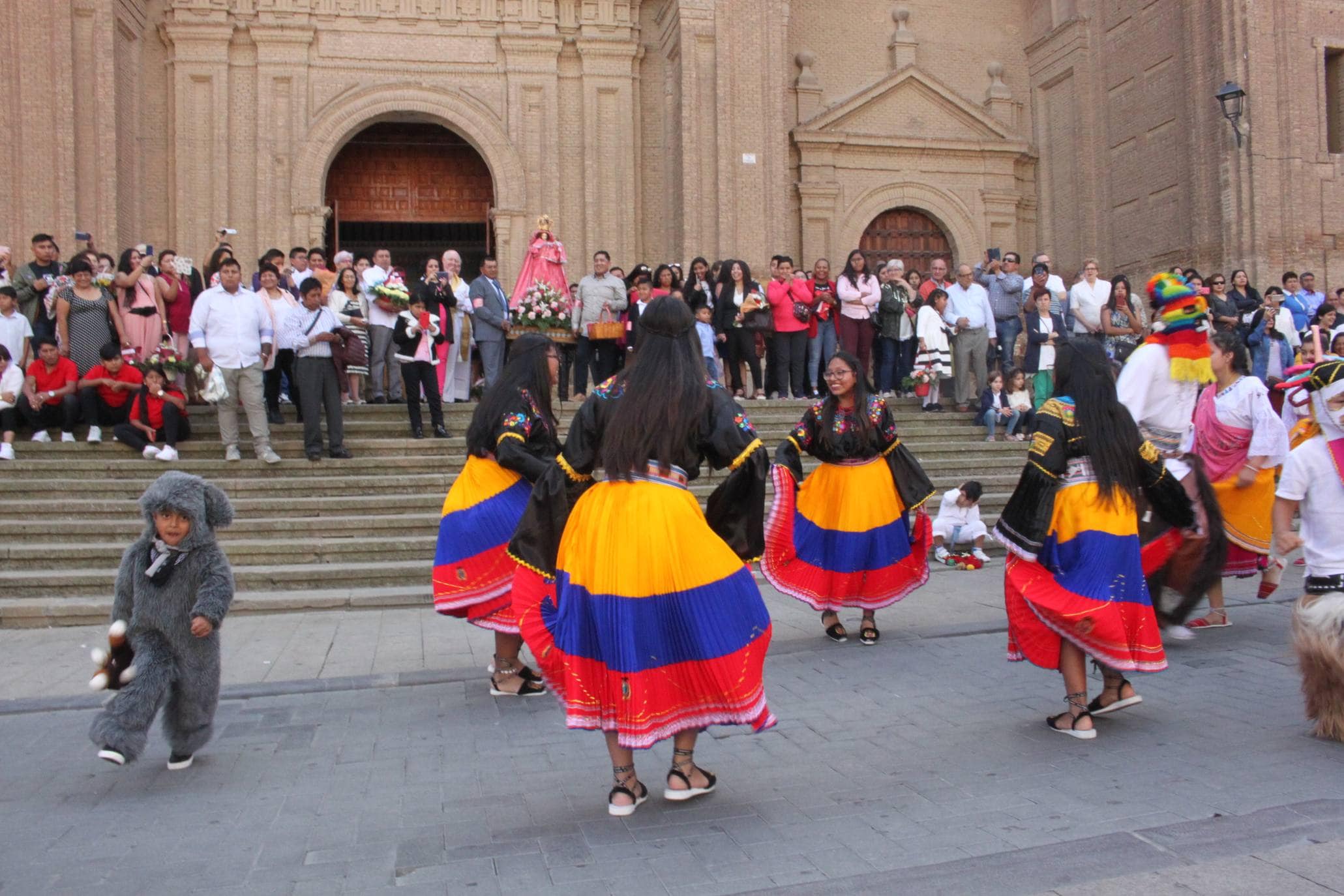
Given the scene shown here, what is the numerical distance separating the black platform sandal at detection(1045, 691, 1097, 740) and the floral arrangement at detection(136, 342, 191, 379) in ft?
29.7

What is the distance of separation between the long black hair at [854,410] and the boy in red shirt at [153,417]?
6.75 metres

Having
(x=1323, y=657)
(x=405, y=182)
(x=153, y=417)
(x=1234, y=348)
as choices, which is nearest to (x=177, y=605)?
(x=1323, y=657)

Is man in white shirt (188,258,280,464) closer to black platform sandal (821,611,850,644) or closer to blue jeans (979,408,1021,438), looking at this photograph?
black platform sandal (821,611,850,644)

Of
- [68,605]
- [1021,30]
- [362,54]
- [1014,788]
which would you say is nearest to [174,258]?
[68,605]

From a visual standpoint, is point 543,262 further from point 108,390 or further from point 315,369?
point 108,390

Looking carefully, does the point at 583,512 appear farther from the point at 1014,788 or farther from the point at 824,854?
the point at 1014,788

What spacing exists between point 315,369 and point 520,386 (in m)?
5.51

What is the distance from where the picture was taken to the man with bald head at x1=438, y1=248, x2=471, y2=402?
12953 millimetres

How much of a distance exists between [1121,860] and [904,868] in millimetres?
713

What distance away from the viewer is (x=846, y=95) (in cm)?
2131

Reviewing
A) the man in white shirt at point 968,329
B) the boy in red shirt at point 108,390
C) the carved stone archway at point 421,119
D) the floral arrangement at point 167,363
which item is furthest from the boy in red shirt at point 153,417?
the man in white shirt at point 968,329

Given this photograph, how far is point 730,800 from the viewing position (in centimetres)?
445

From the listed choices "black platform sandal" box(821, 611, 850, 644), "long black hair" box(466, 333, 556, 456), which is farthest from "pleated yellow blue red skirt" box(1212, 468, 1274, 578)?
"long black hair" box(466, 333, 556, 456)

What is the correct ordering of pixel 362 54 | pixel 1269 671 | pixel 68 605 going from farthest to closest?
1. pixel 362 54
2. pixel 68 605
3. pixel 1269 671
